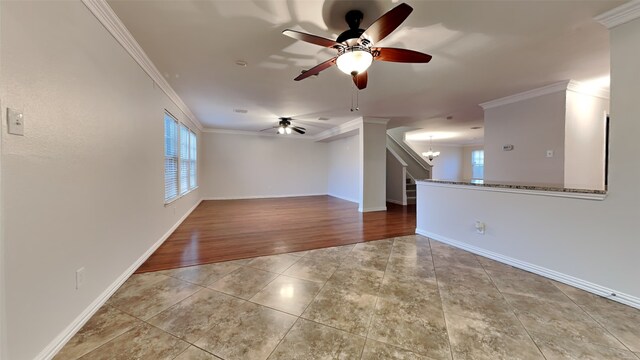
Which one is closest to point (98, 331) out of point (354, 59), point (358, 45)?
point (354, 59)

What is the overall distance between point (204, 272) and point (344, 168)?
624 centimetres

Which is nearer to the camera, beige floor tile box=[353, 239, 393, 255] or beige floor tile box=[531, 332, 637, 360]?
beige floor tile box=[531, 332, 637, 360]

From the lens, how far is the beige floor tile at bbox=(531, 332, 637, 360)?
1.39 metres

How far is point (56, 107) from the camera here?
142 centimetres

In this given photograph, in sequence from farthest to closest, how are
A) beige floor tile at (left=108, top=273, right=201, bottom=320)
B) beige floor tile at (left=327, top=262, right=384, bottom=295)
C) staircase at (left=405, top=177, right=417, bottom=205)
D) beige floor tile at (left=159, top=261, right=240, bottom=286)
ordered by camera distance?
staircase at (left=405, top=177, right=417, bottom=205), beige floor tile at (left=159, top=261, right=240, bottom=286), beige floor tile at (left=327, top=262, right=384, bottom=295), beige floor tile at (left=108, top=273, right=201, bottom=320)

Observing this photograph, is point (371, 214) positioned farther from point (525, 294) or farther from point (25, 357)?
point (25, 357)

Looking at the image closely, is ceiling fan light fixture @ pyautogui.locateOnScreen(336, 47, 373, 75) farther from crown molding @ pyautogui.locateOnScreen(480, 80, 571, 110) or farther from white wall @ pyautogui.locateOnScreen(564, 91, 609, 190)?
white wall @ pyautogui.locateOnScreen(564, 91, 609, 190)

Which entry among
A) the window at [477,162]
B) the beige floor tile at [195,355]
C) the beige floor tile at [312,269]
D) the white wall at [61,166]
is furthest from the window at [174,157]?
the window at [477,162]

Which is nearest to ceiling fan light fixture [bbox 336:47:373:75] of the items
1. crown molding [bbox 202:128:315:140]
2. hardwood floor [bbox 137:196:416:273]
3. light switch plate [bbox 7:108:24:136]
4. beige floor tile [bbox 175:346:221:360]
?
light switch plate [bbox 7:108:24:136]

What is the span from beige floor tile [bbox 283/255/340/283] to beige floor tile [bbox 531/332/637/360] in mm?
1645

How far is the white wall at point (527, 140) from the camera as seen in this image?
3.58 metres

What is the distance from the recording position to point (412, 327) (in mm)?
1646

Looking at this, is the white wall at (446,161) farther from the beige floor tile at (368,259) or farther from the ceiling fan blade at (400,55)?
the ceiling fan blade at (400,55)

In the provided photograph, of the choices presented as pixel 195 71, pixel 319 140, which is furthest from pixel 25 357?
pixel 319 140
